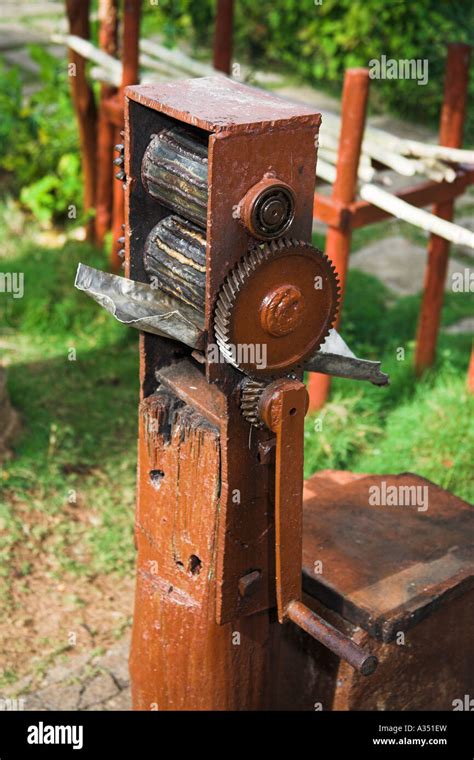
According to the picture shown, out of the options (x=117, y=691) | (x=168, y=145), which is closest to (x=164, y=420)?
(x=168, y=145)

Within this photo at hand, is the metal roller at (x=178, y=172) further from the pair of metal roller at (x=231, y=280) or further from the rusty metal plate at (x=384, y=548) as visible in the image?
the rusty metal plate at (x=384, y=548)

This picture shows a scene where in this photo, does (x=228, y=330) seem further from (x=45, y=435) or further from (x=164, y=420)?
(x=45, y=435)

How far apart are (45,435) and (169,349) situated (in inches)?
95.5

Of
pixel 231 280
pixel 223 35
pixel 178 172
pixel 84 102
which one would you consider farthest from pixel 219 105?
pixel 84 102

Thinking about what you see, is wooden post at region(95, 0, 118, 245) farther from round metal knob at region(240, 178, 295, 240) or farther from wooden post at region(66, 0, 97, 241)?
round metal knob at region(240, 178, 295, 240)

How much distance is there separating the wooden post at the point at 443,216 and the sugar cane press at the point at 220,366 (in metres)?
2.56

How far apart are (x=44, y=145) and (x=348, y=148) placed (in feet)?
10.9

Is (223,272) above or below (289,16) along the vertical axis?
below

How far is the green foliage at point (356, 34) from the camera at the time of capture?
9.33m

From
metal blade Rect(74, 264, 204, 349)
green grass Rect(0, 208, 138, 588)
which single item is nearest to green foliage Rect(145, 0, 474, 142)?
green grass Rect(0, 208, 138, 588)

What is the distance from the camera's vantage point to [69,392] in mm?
5570

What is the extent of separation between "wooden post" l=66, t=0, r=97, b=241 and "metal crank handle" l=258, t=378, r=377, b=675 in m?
4.38

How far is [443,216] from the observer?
208 inches

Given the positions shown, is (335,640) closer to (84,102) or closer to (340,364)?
(340,364)
